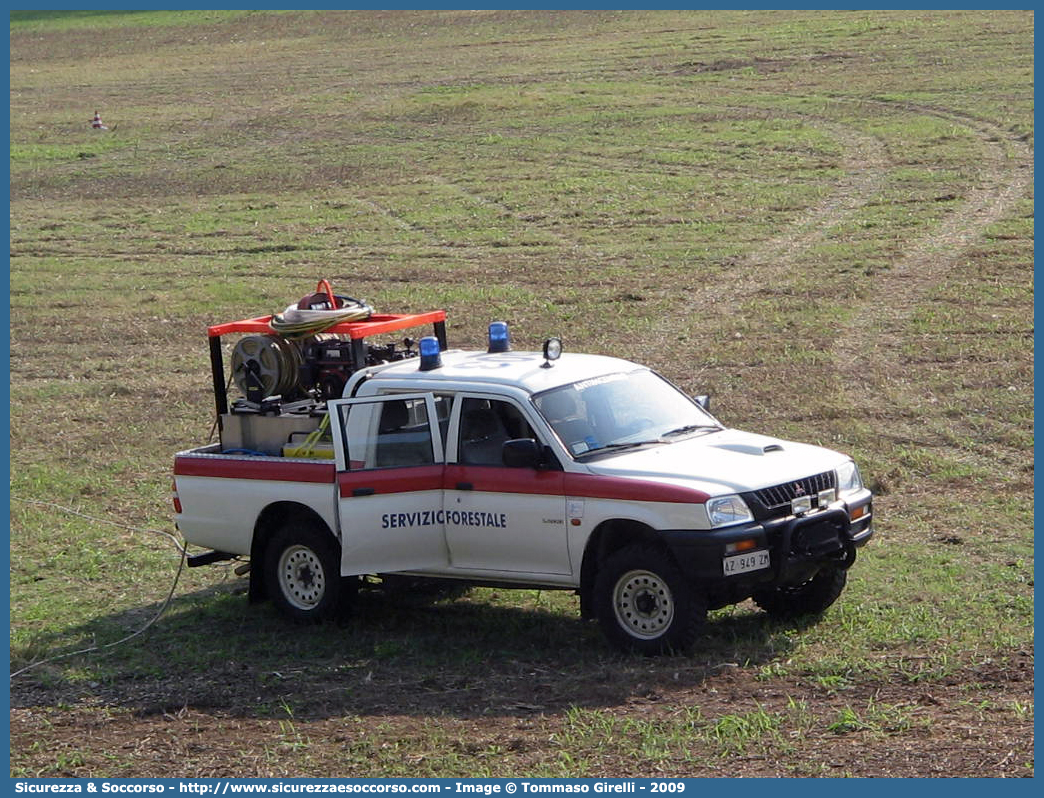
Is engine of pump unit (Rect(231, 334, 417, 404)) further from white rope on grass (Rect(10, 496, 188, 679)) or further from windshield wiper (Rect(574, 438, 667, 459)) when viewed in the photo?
windshield wiper (Rect(574, 438, 667, 459))

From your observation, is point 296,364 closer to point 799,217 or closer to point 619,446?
point 619,446

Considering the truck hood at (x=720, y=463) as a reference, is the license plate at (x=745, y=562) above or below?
below

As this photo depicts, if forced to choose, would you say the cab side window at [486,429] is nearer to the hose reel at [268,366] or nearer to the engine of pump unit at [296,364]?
the engine of pump unit at [296,364]

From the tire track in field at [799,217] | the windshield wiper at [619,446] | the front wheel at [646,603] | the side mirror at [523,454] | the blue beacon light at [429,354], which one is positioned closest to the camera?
the front wheel at [646,603]

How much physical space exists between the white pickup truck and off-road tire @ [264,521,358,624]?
0.01 m

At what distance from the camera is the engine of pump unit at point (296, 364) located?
11.6m

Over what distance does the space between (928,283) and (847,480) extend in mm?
12927

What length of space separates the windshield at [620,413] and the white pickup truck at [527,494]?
0.02 m

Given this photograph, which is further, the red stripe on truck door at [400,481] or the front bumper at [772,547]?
the red stripe on truck door at [400,481]

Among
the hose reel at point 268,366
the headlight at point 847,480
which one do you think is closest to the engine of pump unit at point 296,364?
the hose reel at point 268,366

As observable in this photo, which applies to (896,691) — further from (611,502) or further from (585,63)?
(585,63)

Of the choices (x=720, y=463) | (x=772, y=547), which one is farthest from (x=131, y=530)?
(x=772, y=547)

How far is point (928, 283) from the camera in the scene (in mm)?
22250

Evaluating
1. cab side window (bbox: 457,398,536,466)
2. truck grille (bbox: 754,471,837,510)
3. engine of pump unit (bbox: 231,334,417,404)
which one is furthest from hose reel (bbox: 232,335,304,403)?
truck grille (bbox: 754,471,837,510)
